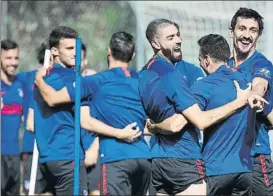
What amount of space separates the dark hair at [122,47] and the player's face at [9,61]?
3.95 metres

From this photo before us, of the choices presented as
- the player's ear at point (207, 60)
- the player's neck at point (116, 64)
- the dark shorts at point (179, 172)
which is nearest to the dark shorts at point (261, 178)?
the dark shorts at point (179, 172)

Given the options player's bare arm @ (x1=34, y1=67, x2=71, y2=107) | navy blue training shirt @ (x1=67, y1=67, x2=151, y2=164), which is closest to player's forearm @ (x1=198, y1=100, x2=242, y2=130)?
navy blue training shirt @ (x1=67, y1=67, x2=151, y2=164)

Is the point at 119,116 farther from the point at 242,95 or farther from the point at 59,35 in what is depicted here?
the point at 242,95

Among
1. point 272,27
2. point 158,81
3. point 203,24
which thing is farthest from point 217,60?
point 203,24

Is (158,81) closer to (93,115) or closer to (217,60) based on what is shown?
(217,60)

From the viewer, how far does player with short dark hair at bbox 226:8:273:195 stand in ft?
29.8

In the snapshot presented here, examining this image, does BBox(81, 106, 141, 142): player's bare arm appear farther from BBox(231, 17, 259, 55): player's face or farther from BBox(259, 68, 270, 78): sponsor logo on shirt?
BBox(259, 68, 270, 78): sponsor logo on shirt

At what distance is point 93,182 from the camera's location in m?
12.4

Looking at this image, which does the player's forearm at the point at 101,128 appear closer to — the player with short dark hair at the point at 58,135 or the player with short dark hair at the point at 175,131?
the player with short dark hair at the point at 58,135

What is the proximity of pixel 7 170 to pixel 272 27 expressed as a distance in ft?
11.9

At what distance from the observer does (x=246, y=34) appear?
9.06 m

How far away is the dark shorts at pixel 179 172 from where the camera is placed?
8.62 m

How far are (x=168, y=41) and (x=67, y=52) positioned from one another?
60.6 inches

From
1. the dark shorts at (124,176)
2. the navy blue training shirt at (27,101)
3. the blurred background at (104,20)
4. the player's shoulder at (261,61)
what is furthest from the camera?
the blurred background at (104,20)
